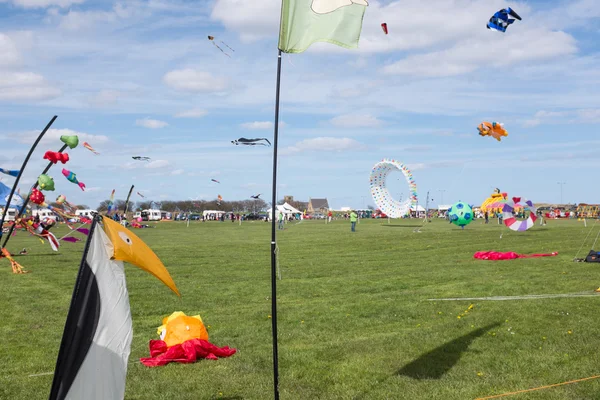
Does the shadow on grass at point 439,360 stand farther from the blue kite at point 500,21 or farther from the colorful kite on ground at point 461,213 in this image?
the colorful kite on ground at point 461,213

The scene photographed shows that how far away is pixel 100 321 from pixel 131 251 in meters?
0.63

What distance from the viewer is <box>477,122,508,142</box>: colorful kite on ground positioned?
3206 cm

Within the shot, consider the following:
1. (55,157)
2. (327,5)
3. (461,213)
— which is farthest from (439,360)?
(461,213)

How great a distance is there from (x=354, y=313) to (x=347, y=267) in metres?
8.07

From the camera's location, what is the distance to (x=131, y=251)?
5297 millimetres

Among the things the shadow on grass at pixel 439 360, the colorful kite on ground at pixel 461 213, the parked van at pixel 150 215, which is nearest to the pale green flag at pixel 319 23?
the shadow on grass at pixel 439 360

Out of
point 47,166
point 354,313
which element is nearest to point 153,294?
point 47,166

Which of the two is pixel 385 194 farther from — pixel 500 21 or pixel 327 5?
pixel 327 5

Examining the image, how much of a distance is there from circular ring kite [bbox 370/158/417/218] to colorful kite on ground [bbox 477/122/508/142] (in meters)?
23.1

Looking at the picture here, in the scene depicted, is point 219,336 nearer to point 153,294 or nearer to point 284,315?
point 284,315

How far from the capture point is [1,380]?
7.84 m

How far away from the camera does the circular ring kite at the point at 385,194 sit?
56625 millimetres

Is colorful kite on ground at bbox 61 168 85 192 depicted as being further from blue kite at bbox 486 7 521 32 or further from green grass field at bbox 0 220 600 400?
blue kite at bbox 486 7 521 32

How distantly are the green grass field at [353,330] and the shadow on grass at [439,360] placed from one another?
3 cm
